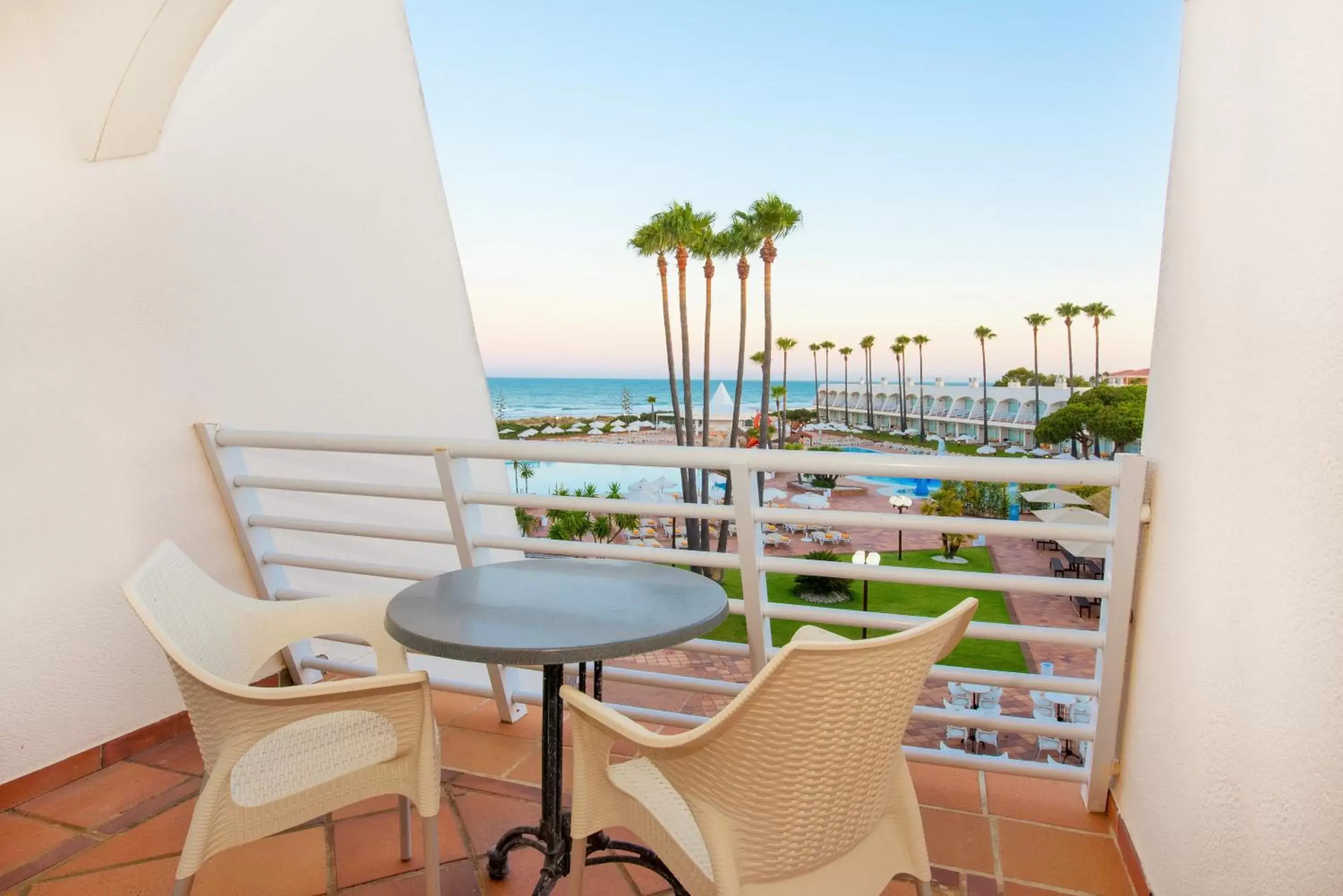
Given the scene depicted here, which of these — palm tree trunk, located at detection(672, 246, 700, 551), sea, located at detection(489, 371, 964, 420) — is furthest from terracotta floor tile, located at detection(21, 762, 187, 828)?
sea, located at detection(489, 371, 964, 420)

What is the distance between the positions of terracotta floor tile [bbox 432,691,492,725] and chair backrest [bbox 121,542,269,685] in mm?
891

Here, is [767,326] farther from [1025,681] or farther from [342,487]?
[1025,681]

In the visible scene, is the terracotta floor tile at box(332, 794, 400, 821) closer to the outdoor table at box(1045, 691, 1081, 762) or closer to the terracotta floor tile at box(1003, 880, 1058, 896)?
the terracotta floor tile at box(1003, 880, 1058, 896)

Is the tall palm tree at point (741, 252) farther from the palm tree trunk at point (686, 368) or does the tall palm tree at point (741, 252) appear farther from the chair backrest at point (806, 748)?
the chair backrest at point (806, 748)

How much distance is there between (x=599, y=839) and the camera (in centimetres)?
162

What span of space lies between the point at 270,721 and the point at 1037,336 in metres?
39.8

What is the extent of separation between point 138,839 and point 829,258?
3999cm

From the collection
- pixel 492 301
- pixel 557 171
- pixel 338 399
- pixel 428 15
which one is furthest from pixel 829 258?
pixel 338 399

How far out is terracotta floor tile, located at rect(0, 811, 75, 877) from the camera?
1914 mm

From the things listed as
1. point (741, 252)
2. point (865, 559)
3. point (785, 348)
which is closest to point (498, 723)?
point (865, 559)

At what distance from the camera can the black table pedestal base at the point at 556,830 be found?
1.60 meters

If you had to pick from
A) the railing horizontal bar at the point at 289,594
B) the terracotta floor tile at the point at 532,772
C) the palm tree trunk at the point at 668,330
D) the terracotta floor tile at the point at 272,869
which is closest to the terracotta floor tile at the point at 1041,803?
the terracotta floor tile at the point at 532,772

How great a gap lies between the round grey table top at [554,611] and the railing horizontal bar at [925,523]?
0.29 metres

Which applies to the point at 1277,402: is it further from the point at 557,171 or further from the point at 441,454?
the point at 557,171
